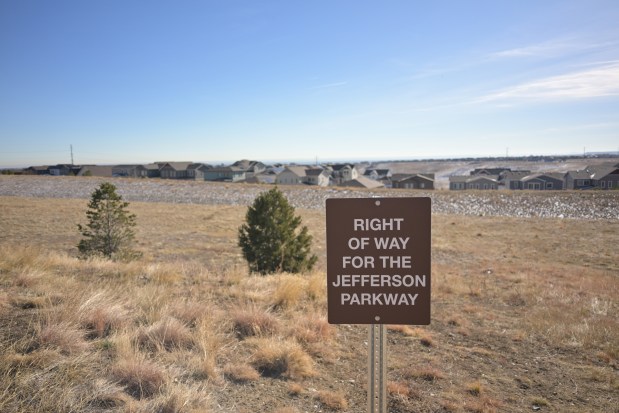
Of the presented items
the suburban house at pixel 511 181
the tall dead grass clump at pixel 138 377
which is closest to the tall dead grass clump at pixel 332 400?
the tall dead grass clump at pixel 138 377

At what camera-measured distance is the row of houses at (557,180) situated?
67.1 metres

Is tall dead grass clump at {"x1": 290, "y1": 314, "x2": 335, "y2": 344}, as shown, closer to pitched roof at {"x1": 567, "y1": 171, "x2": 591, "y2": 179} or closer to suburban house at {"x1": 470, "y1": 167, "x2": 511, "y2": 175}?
pitched roof at {"x1": 567, "y1": 171, "x2": 591, "y2": 179}

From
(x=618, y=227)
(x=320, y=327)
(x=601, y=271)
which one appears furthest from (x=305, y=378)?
(x=618, y=227)

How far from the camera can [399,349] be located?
22.1ft

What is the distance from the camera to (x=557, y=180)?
7338 cm

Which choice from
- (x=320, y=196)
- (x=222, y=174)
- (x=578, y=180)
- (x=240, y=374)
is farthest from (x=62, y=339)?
(x=222, y=174)

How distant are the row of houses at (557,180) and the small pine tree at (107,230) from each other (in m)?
70.7

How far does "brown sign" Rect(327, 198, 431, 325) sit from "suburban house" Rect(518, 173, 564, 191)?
82610 mm

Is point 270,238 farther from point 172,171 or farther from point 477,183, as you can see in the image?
point 172,171

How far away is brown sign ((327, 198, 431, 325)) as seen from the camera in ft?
11.0

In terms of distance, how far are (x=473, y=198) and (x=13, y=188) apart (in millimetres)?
55783

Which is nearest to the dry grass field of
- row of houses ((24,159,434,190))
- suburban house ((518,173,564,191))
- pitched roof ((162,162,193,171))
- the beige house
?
row of houses ((24,159,434,190))

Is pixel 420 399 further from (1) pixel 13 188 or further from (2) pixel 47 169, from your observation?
(2) pixel 47 169

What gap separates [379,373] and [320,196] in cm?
4437
